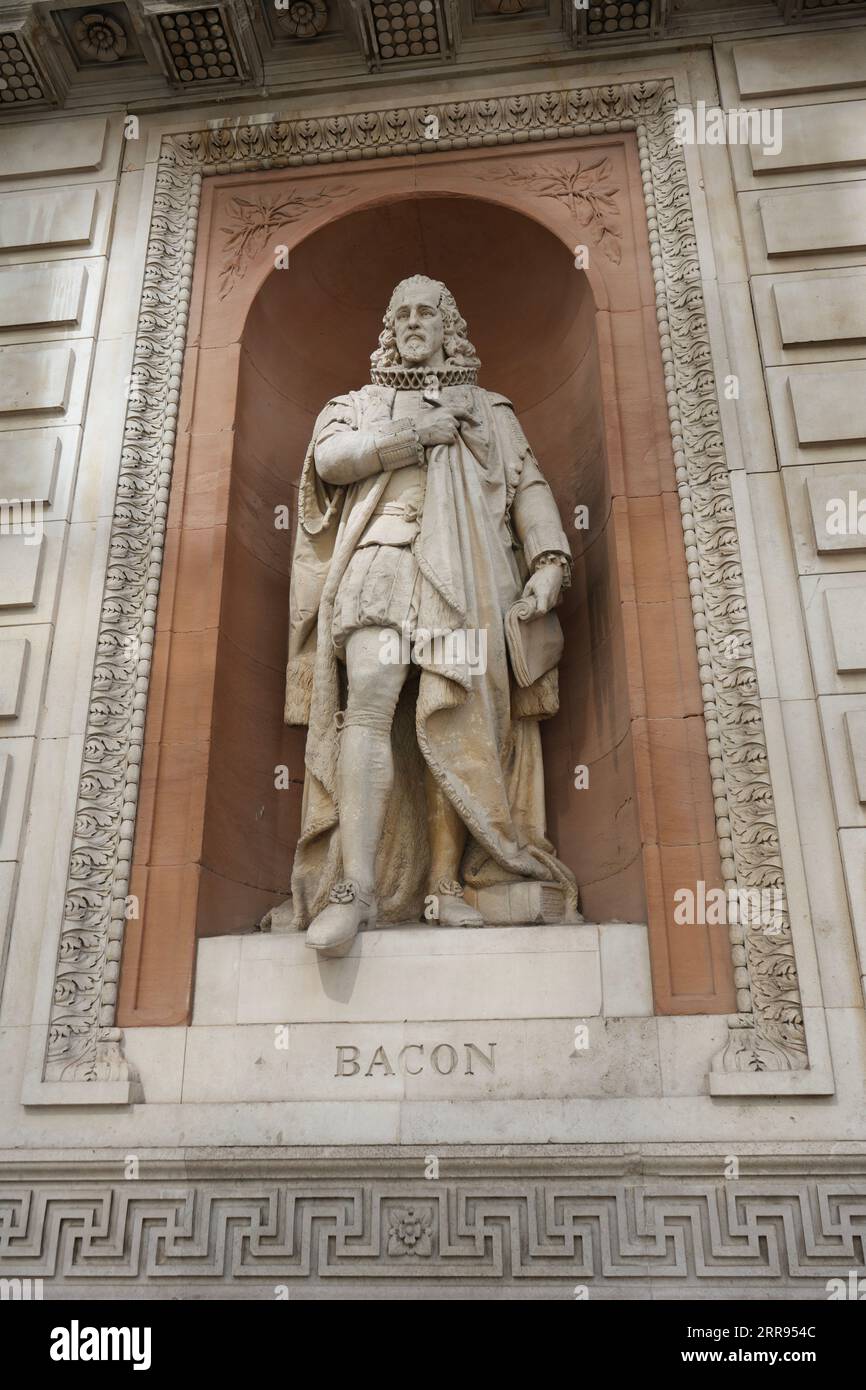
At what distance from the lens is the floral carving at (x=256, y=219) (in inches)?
314

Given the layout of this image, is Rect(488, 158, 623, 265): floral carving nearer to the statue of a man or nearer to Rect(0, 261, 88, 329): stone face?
the statue of a man

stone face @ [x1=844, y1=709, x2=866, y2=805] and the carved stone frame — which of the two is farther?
stone face @ [x1=844, y1=709, x2=866, y2=805]

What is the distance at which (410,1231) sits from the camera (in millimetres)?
4977

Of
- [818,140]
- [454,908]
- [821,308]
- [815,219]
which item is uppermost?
[818,140]

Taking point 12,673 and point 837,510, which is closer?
point 837,510

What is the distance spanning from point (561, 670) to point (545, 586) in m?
0.87

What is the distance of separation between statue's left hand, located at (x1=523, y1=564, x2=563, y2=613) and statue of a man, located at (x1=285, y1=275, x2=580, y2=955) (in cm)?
1

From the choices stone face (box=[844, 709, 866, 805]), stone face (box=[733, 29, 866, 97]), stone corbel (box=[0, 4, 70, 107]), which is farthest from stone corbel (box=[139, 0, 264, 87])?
stone face (box=[844, 709, 866, 805])

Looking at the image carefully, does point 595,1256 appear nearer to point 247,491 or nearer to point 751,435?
point 751,435

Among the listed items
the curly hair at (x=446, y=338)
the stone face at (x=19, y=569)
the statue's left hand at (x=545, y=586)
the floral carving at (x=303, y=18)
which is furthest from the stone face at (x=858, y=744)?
the floral carving at (x=303, y=18)

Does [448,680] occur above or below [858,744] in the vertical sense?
above

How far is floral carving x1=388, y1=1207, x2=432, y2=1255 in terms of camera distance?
4.95 m

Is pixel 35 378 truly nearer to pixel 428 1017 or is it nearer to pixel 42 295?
pixel 42 295

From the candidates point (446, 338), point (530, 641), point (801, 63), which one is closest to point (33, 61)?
point (446, 338)
